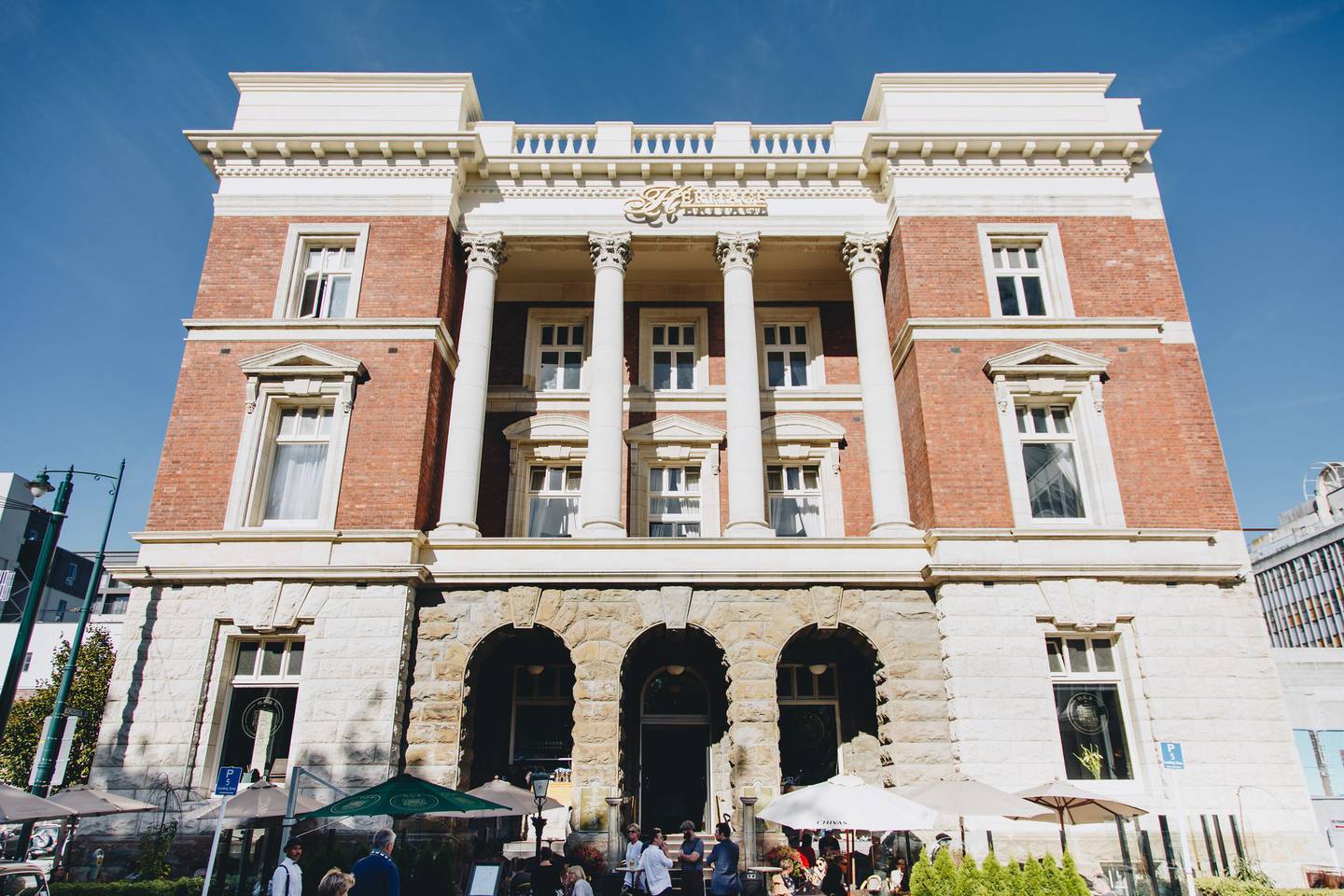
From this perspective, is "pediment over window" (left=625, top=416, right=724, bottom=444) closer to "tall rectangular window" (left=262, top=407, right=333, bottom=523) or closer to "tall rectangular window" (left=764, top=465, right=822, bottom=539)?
"tall rectangular window" (left=764, top=465, right=822, bottom=539)

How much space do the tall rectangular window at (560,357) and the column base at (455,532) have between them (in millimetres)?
6225

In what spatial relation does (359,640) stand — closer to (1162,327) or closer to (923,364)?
(923,364)

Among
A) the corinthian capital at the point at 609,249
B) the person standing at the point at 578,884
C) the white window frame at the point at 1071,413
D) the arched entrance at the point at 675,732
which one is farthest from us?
the corinthian capital at the point at 609,249

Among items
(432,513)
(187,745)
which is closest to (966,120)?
(432,513)

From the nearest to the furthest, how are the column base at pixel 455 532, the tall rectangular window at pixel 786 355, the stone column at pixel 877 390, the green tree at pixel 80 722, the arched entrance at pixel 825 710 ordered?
1. the column base at pixel 455 532
2. the stone column at pixel 877 390
3. the arched entrance at pixel 825 710
4. the tall rectangular window at pixel 786 355
5. the green tree at pixel 80 722

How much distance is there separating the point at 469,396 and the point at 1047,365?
44.2ft

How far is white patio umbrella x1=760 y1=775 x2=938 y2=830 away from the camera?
1272cm

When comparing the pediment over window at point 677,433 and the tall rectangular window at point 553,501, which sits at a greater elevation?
the pediment over window at point 677,433

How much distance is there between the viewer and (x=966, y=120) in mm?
22500

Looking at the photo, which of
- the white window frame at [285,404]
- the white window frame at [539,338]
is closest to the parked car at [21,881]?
the white window frame at [285,404]

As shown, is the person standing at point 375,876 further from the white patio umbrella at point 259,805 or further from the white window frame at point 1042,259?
the white window frame at point 1042,259

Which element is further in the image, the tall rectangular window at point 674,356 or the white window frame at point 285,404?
the tall rectangular window at point 674,356

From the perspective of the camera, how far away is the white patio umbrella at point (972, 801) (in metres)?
13.4

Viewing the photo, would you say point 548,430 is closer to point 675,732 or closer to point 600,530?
point 600,530
